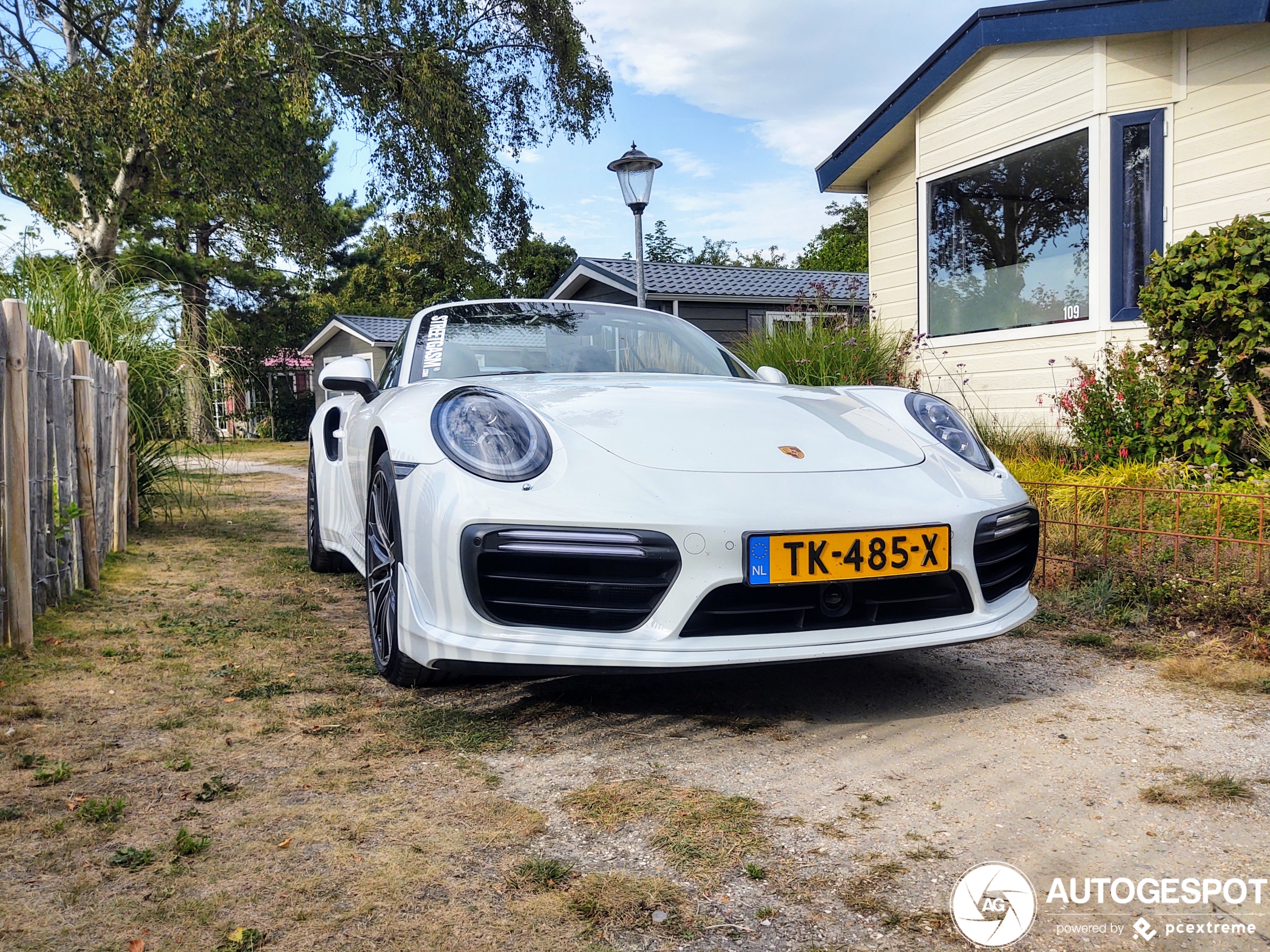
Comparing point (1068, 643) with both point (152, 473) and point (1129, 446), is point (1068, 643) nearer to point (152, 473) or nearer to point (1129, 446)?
point (1129, 446)

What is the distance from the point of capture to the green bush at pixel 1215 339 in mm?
4457

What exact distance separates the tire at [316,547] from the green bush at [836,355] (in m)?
3.99

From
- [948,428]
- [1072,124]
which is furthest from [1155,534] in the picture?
[1072,124]

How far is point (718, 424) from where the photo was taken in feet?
8.85

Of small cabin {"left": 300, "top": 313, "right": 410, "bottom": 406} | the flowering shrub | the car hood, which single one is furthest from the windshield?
small cabin {"left": 300, "top": 313, "right": 410, "bottom": 406}

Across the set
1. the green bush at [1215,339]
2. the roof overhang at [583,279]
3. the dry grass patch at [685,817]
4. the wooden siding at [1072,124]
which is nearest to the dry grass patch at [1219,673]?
the dry grass patch at [685,817]

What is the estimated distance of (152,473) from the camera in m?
6.67

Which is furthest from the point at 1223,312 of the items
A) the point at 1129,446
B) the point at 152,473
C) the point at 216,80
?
the point at 216,80

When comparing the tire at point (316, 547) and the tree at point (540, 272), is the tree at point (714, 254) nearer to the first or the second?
the tree at point (540, 272)

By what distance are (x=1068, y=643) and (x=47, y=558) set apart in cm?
384

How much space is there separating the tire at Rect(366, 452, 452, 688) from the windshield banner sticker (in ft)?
1.62

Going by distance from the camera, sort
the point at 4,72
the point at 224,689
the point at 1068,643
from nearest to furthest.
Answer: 1. the point at 224,689
2. the point at 1068,643
3. the point at 4,72

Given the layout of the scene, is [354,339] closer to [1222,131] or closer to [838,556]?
[1222,131]

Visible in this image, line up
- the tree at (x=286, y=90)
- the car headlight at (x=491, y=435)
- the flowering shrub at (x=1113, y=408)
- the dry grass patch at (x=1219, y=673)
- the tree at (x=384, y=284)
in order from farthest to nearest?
the tree at (x=384, y=284)
the tree at (x=286, y=90)
the flowering shrub at (x=1113, y=408)
the dry grass patch at (x=1219, y=673)
the car headlight at (x=491, y=435)
